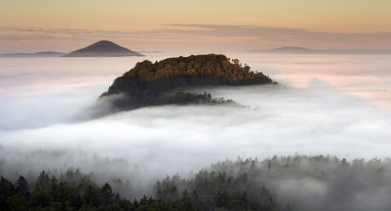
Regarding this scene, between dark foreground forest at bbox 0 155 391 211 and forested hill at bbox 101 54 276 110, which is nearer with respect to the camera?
dark foreground forest at bbox 0 155 391 211

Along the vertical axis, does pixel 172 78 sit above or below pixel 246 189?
above

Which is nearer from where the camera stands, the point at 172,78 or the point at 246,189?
the point at 246,189

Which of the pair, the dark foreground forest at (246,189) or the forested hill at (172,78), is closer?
the dark foreground forest at (246,189)

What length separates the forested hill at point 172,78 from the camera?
454 feet

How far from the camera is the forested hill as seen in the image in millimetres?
138250

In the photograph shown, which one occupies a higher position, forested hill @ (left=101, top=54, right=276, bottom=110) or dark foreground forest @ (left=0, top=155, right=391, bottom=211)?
forested hill @ (left=101, top=54, right=276, bottom=110)

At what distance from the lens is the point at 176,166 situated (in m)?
90.4

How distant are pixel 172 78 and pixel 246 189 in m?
80.7

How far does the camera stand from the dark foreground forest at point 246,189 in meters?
52.0

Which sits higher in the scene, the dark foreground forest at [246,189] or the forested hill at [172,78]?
the forested hill at [172,78]

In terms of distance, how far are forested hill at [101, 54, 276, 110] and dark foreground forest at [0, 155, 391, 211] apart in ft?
191

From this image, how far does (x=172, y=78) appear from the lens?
140 m

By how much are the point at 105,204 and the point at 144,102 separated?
284 ft

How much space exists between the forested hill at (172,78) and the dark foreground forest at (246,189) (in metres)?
58.3
